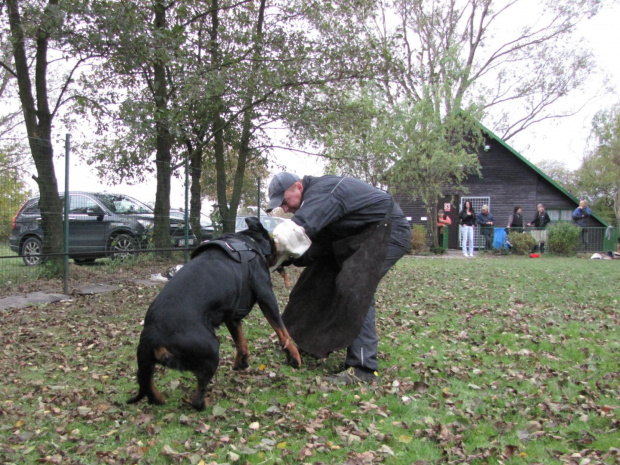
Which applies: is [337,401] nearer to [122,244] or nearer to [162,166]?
[122,244]

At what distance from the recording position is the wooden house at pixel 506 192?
26.9m

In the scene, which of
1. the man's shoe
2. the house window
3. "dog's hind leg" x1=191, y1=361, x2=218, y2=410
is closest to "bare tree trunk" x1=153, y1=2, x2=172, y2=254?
the man's shoe

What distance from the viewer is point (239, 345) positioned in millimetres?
4059

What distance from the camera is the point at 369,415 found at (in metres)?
3.26

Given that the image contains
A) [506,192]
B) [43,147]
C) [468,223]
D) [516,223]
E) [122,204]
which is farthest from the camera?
[506,192]

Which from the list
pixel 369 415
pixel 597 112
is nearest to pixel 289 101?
pixel 369 415

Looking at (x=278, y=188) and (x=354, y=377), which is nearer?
(x=278, y=188)

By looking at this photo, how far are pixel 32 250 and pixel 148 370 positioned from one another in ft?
18.8

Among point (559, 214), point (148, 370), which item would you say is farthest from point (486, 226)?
Answer: point (148, 370)

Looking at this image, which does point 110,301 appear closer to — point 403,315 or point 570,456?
point 403,315

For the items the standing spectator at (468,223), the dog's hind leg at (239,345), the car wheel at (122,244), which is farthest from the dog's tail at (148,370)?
the standing spectator at (468,223)

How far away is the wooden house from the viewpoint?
26.9 meters

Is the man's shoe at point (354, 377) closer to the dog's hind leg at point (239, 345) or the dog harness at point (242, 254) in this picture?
the dog's hind leg at point (239, 345)

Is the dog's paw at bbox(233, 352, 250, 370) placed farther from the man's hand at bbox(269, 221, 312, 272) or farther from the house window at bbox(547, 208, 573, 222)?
the house window at bbox(547, 208, 573, 222)
